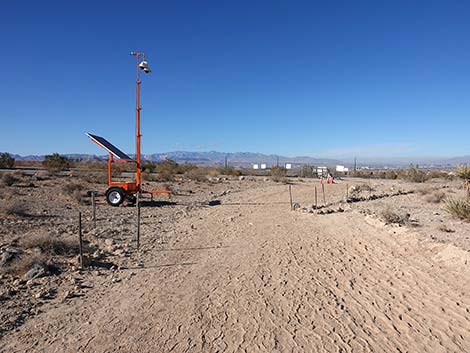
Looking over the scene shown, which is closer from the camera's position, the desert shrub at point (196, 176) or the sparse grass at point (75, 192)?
the sparse grass at point (75, 192)

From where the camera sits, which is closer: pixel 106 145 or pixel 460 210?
pixel 460 210

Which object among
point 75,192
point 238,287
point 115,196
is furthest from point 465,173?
point 75,192

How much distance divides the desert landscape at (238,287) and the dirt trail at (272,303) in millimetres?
24

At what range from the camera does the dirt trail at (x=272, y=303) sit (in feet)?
15.8

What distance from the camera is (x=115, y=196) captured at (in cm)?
1659

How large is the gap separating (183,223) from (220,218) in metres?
1.78

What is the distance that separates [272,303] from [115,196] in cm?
1212

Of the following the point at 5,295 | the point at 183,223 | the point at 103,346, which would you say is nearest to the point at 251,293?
the point at 103,346

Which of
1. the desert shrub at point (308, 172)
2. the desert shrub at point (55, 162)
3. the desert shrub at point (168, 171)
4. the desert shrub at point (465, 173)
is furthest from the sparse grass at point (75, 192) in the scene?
the desert shrub at point (308, 172)

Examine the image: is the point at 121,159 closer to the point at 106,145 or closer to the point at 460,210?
the point at 106,145

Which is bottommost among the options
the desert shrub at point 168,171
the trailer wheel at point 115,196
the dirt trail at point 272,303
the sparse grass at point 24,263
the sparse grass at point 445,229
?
the dirt trail at point 272,303

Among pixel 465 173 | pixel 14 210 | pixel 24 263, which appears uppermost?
pixel 465 173

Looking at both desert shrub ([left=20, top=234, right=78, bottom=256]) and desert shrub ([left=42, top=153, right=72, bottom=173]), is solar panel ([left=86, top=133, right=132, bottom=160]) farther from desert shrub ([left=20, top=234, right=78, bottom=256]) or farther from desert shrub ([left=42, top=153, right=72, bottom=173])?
desert shrub ([left=42, top=153, right=72, bottom=173])

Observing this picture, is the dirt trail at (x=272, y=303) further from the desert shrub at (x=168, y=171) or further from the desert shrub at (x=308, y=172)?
the desert shrub at (x=308, y=172)
